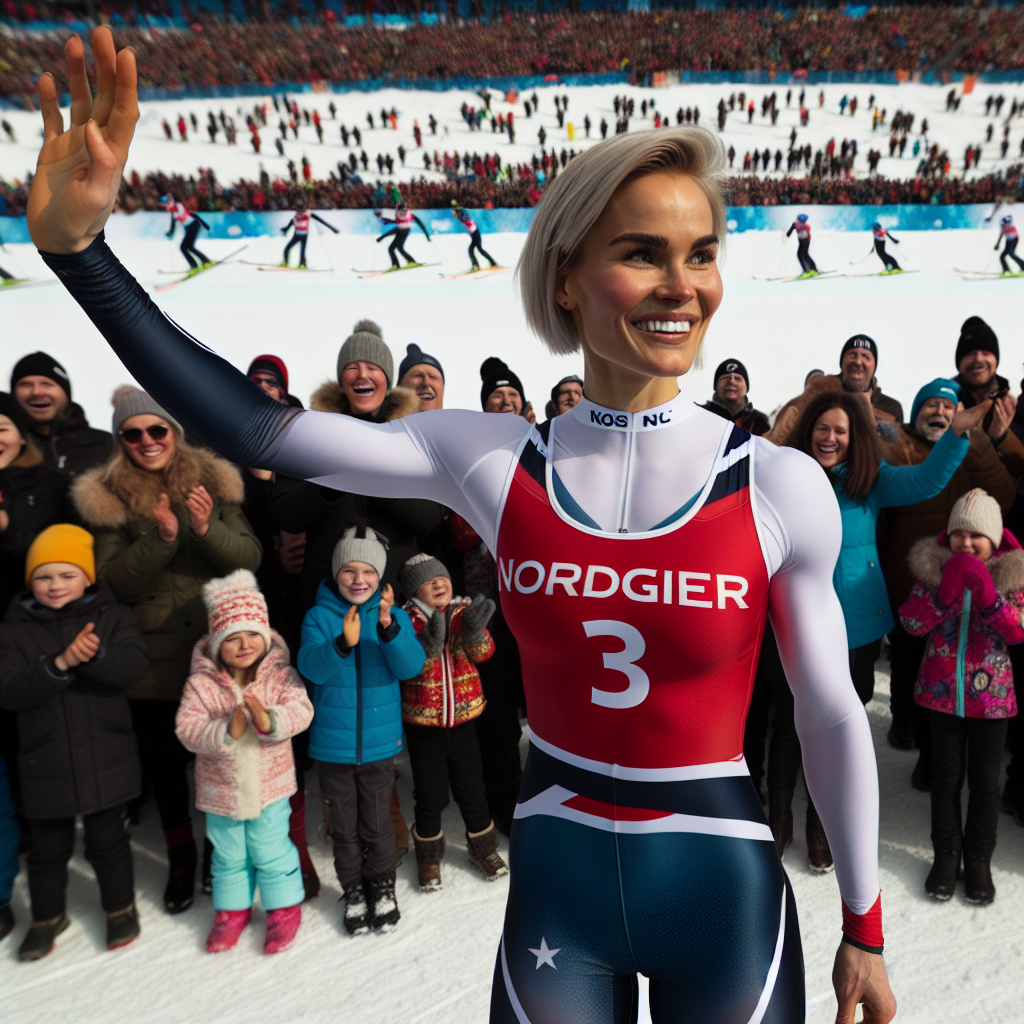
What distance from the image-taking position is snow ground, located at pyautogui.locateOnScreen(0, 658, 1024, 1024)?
2.63 metres

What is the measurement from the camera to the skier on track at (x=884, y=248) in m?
13.9

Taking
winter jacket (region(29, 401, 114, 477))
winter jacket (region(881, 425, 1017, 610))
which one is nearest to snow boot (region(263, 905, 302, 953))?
winter jacket (region(29, 401, 114, 477))

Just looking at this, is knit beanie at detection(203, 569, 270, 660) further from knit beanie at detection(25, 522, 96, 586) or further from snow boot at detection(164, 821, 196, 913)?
snow boot at detection(164, 821, 196, 913)

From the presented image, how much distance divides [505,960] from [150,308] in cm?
122

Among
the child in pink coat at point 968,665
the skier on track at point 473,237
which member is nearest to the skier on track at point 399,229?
the skier on track at point 473,237

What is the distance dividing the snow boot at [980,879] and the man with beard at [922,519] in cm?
70

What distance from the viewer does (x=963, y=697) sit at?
293 centimetres

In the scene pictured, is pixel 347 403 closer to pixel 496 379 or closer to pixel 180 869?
pixel 496 379

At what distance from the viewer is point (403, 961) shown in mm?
2854

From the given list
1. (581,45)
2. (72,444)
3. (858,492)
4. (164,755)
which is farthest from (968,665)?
(581,45)

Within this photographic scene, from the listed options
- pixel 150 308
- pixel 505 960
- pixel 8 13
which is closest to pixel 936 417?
pixel 505 960

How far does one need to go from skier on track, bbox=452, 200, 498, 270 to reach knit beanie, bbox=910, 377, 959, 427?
10.6m

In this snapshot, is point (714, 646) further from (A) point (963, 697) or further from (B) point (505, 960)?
(A) point (963, 697)

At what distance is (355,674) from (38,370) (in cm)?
256
